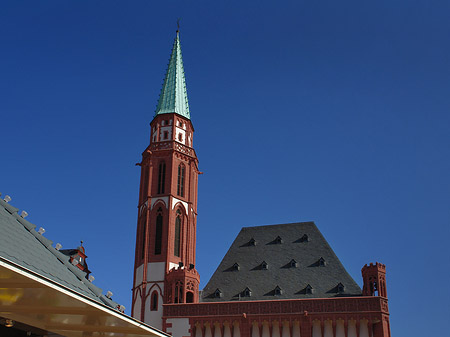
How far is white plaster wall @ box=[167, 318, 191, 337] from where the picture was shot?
43.0 meters

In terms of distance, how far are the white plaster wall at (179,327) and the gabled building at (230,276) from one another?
73 millimetres

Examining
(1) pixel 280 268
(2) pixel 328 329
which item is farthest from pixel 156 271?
(2) pixel 328 329

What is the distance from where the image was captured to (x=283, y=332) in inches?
1624

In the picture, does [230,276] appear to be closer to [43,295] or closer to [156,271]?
[156,271]

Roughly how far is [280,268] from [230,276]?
4046 mm

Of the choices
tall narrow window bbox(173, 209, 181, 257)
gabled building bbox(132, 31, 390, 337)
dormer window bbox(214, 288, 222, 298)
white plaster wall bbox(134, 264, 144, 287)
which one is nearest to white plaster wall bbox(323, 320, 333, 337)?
gabled building bbox(132, 31, 390, 337)

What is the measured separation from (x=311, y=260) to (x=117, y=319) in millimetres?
33973

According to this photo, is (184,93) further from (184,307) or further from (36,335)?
(36,335)

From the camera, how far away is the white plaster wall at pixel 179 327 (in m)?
43.0

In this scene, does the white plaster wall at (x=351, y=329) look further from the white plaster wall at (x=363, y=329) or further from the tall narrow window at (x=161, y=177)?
the tall narrow window at (x=161, y=177)

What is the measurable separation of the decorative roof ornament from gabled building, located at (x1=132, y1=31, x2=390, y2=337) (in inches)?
5.9

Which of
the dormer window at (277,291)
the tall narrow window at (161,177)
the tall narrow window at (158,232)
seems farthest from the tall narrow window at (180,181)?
the dormer window at (277,291)

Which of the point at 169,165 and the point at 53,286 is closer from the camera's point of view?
the point at 53,286

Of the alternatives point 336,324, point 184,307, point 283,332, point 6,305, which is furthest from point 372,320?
point 6,305
